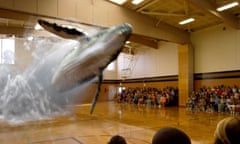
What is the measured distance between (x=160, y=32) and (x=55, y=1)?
654 cm

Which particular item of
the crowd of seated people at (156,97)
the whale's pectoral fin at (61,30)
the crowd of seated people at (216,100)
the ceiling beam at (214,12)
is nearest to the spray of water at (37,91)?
the whale's pectoral fin at (61,30)

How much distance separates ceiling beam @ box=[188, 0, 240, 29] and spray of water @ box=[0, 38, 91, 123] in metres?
10.1

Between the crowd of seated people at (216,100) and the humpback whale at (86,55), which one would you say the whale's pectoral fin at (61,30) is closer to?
the humpback whale at (86,55)

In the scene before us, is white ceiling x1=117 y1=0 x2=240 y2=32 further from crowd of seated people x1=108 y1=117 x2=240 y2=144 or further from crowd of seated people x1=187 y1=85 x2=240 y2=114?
crowd of seated people x1=108 y1=117 x2=240 y2=144

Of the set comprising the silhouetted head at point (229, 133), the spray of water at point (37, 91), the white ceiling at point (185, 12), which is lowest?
the silhouetted head at point (229, 133)

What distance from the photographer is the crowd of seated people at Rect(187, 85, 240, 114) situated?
1197 centimetres

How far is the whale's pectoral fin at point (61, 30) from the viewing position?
1070 millimetres

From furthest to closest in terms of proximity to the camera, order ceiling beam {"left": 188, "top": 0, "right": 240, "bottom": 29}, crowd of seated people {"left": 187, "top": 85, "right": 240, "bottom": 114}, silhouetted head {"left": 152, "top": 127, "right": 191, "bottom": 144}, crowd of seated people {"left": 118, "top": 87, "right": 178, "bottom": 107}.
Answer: crowd of seated people {"left": 118, "top": 87, "right": 178, "bottom": 107}, crowd of seated people {"left": 187, "top": 85, "right": 240, "bottom": 114}, ceiling beam {"left": 188, "top": 0, "right": 240, "bottom": 29}, silhouetted head {"left": 152, "top": 127, "right": 191, "bottom": 144}

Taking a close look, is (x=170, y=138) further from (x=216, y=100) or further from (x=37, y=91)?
(x=216, y=100)

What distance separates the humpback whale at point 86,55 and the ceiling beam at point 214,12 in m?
10.3

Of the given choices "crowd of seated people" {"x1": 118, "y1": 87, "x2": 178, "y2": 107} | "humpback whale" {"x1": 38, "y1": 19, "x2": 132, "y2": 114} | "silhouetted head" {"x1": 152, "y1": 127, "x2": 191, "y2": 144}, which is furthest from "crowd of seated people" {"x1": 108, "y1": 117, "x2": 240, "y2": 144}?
"crowd of seated people" {"x1": 118, "y1": 87, "x2": 178, "y2": 107}

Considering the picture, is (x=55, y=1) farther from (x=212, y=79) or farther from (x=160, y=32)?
(x=212, y=79)

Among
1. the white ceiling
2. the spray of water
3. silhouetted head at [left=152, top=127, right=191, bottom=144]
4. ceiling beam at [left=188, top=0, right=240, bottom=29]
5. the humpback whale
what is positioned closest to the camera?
the humpback whale

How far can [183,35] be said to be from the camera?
16.1m
